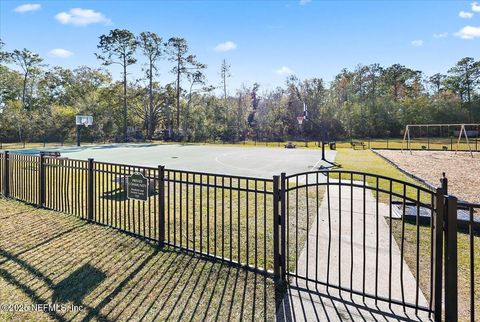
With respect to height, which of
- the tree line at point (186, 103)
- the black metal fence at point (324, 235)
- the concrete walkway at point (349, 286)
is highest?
the tree line at point (186, 103)

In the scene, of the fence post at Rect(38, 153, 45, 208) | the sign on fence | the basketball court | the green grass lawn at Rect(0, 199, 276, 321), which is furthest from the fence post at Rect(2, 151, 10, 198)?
the basketball court

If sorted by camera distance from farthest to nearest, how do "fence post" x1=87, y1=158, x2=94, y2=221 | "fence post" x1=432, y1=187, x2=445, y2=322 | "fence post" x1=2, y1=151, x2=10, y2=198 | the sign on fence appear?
1. "fence post" x1=2, y1=151, x2=10, y2=198
2. "fence post" x1=87, y1=158, x2=94, y2=221
3. the sign on fence
4. "fence post" x1=432, y1=187, x2=445, y2=322

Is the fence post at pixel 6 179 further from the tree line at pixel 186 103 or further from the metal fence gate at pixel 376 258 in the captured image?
the tree line at pixel 186 103

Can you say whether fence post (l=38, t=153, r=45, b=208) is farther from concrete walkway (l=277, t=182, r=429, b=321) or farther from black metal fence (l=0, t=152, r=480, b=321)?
concrete walkway (l=277, t=182, r=429, b=321)

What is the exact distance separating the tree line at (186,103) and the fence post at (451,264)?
40.1 meters

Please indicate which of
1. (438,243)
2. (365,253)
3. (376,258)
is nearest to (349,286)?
(376,258)

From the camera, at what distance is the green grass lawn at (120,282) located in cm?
288

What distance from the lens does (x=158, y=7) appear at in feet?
43.2

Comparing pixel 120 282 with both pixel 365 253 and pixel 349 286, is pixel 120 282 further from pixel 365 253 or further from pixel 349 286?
pixel 365 253

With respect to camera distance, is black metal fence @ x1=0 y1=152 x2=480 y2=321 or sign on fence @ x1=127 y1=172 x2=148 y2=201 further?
sign on fence @ x1=127 y1=172 x2=148 y2=201

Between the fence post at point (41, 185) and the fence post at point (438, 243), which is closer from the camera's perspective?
the fence post at point (438, 243)

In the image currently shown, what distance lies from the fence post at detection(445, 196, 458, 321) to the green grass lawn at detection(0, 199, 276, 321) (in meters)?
1.51

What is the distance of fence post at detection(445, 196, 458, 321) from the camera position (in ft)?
8.07

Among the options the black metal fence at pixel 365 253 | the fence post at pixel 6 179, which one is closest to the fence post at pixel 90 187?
the fence post at pixel 6 179
